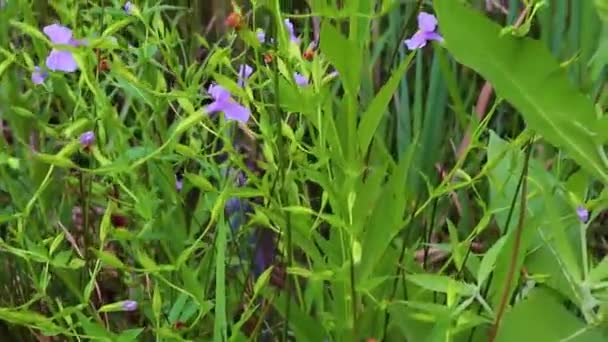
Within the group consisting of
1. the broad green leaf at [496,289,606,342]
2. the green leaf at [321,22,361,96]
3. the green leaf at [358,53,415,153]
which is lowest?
the broad green leaf at [496,289,606,342]

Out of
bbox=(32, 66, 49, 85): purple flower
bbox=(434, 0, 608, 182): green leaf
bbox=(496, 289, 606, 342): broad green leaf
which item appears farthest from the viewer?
bbox=(32, 66, 49, 85): purple flower

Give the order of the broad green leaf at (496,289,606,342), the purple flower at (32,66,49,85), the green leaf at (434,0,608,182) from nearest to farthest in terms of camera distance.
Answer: the green leaf at (434,0,608,182) → the broad green leaf at (496,289,606,342) → the purple flower at (32,66,49,85)

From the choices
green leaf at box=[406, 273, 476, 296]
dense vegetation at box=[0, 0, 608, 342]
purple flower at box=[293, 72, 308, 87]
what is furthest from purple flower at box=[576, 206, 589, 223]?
purple flower at box=[293, 72, 308, 87]

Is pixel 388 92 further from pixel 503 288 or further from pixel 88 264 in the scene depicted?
pixel 88 264

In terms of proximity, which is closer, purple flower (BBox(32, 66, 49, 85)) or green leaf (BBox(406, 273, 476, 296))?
green leaf (BBox(406, 273, 476, 296))

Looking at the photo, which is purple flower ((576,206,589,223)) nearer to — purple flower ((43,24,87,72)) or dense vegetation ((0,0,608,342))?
dense vegetation ((0,0,608,342))

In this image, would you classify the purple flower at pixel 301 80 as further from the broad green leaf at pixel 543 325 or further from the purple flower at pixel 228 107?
the broad green leaf at pixel 543 325

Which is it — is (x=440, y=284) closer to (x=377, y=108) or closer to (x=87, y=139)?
(x=377, y=108)
